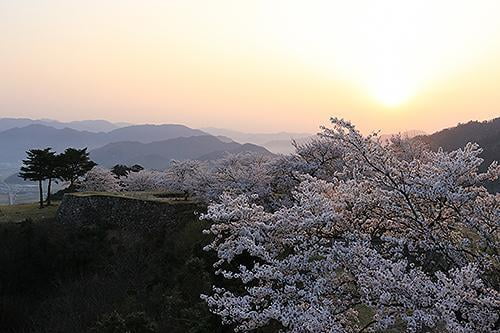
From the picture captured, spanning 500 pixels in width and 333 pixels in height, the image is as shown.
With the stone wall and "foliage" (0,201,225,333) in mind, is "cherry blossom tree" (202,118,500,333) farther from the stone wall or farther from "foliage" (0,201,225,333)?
the stone wall

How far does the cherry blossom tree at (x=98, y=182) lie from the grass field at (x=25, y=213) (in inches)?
88.4

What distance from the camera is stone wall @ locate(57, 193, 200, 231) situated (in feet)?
70.3

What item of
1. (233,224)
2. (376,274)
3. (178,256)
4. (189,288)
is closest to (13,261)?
(178,256)

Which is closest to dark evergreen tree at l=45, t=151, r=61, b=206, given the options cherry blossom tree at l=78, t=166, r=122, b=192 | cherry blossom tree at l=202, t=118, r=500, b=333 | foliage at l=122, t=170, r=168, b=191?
cherry blossom tree at l=78, t=166, r=122, b=192

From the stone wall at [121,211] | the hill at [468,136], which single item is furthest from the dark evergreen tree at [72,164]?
the hill at [468,136]

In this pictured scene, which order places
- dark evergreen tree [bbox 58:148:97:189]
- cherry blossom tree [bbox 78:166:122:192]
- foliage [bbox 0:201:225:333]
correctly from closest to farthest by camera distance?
1. foliage [bbox 0:201:225:333]
2. dark evergreen tree [bbox 58:148:97:189]
3. cherry blossom tree [bbox 78:166:122:192]

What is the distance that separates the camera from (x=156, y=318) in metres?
12.7

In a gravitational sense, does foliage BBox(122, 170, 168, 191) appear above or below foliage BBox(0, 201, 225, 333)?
above

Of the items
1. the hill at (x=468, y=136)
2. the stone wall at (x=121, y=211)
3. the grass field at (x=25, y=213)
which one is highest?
the hill at (x=468, y=136)

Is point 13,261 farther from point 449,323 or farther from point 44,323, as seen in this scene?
point 449,323

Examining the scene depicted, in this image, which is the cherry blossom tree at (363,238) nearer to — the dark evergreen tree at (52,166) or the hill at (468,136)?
the dark evergreen tree at (52,166)

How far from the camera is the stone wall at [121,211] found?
21.4m

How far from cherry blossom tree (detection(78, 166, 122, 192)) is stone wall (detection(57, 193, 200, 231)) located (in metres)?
4.62

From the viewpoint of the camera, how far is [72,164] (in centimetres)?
2922
